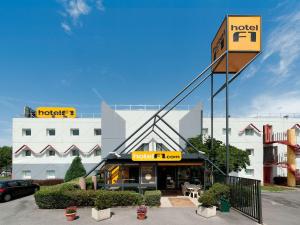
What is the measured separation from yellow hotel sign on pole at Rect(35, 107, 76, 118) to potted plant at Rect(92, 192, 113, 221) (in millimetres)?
25957

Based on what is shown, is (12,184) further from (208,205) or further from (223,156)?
(223,156)

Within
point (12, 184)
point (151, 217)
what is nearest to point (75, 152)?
point (12, 184)

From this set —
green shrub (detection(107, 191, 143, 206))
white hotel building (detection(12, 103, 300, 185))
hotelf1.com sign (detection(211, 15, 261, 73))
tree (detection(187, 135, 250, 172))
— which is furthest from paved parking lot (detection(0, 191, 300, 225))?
white hotel building (detection(12, 103, 300, 185))

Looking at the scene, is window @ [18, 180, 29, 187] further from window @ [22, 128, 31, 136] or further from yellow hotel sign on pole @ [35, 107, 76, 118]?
yellow hotel sign on pole @ [35, 107, 76, 118]

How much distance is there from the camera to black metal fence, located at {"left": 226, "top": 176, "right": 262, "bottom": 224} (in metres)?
14.2

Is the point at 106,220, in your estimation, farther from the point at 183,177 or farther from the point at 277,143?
the point at 277,143

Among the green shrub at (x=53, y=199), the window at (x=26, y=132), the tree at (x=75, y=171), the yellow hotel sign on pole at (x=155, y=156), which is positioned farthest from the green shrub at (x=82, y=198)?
the window at (x=26, y=132)

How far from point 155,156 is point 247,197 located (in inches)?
320

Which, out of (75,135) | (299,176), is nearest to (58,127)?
(75,135)

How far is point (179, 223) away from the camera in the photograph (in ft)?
45.4

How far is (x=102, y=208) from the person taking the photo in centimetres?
1458

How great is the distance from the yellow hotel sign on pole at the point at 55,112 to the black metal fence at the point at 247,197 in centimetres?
2844

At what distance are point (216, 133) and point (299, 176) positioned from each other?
14163 mm

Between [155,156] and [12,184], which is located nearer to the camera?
[155,156]
